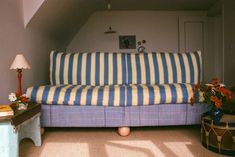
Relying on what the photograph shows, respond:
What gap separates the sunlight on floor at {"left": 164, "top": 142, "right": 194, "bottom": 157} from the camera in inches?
81.1

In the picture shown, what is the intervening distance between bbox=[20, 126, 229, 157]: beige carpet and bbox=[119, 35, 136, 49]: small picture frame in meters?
3.52

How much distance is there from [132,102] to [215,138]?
891 mm

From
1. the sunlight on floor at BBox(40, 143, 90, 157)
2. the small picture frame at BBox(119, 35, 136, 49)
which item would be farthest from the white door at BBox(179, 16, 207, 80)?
the sunlight on floor at BBox(40, 143, 90, 157)

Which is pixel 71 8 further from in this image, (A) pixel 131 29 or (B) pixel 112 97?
(A) pixel 131 29

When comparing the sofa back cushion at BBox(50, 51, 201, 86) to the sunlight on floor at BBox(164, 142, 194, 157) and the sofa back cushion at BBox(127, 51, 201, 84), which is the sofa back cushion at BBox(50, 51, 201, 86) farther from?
the sunlight on floor at BBox(164, 142, 194, 157)

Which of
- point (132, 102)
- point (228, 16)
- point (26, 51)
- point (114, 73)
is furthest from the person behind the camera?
point (228, 16)

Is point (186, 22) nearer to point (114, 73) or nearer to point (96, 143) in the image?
point (114, 73)

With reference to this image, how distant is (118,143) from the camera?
2.37 meters

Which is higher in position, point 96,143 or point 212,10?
point 212,10

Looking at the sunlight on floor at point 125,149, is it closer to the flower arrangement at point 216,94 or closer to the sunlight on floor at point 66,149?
the sunlight on floor at point 66,149

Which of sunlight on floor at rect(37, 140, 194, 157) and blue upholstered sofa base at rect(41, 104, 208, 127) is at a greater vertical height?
blue upholstered sofa base at rect(41, 104, 208, 127)

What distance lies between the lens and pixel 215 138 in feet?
6.81

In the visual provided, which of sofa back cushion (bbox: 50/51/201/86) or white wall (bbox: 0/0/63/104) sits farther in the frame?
sofa back cushion (bbox: 50/51/201/86)

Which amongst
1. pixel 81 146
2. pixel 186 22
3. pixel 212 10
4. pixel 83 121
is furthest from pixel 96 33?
pixel 81 146
